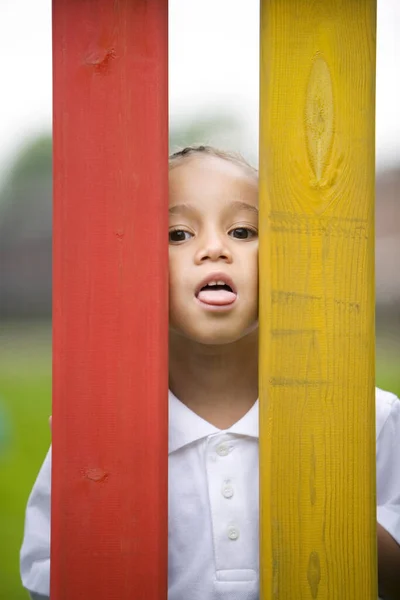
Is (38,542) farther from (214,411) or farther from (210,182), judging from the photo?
(210,182)

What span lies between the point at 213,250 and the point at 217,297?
0.07 meters

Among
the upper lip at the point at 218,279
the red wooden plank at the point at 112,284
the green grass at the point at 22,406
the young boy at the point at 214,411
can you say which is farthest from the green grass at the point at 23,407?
the upper lip at the point at 218,279

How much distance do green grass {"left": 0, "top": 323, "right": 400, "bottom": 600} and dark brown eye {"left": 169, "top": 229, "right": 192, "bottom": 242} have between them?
0.89 meters

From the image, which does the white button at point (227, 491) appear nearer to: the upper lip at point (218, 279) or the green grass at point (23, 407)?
the upper lip at point (218, 279)

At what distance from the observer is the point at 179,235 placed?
1.02m

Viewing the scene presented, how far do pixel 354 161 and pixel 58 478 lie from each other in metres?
0.58

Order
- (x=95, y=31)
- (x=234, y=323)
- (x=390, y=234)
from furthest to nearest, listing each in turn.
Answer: (x=390, y=234) < (x=234, y=323) < (x=95, y=31)

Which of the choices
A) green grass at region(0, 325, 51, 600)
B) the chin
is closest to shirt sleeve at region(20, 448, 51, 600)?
→ the chin

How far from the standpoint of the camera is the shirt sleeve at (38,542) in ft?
3.85

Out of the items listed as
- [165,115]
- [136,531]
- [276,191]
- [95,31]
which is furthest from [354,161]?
[136,531]

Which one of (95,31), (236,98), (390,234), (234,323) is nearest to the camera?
(95,31)

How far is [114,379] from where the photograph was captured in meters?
0.89

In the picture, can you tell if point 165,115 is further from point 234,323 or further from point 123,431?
point 123,431

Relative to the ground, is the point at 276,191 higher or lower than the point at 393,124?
lower
